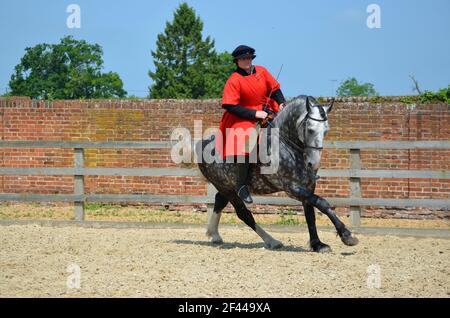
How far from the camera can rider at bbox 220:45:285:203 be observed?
8.15 m

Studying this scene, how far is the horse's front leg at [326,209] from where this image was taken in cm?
779

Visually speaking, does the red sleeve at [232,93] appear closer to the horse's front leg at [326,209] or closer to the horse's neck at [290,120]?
the horse's neck at [290,120]

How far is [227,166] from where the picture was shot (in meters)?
8.43

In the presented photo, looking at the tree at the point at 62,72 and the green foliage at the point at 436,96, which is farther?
the tree at the point at 62,72

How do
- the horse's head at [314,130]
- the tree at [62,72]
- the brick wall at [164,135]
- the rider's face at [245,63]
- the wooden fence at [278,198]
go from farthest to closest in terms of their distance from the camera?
the tree at [62,72]
the brick wall at [164,135]
the wooden fence at [278,198]
the rider's face at [245,63]
the horse's head at [314,130]

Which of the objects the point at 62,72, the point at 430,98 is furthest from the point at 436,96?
the point at 62,72

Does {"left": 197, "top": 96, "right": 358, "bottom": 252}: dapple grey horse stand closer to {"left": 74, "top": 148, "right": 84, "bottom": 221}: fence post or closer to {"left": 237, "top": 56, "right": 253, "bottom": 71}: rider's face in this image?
{"left": 237, "top": 56, "right": 253, "bottom": 71}: rider's face

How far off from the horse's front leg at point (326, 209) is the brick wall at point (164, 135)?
497 cm

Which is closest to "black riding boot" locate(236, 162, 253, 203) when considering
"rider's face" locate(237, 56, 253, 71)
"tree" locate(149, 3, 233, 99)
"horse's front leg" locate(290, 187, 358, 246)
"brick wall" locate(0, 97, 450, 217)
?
"horse's front leg" locate(290, 187, 358, 246)

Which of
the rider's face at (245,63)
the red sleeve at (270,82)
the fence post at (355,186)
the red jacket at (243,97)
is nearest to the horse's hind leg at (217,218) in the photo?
the red jacket at (243,97)

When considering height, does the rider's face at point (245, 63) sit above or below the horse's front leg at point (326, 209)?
above

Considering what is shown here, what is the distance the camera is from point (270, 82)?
27.7 feet

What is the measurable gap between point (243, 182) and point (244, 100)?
0.94 meters
